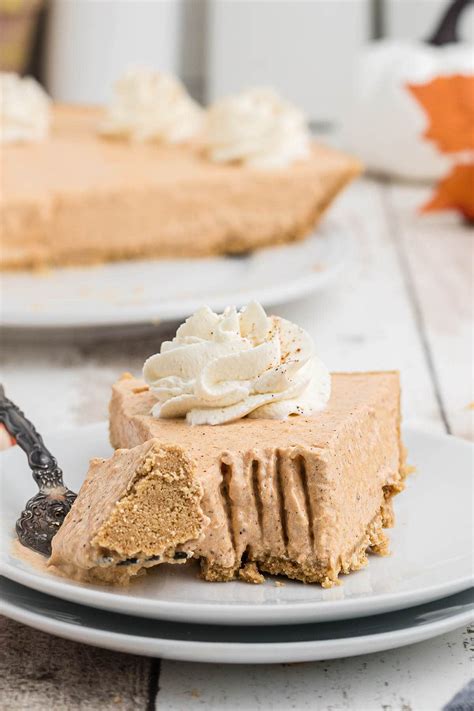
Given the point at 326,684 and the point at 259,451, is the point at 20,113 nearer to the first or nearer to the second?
the point at 259,451

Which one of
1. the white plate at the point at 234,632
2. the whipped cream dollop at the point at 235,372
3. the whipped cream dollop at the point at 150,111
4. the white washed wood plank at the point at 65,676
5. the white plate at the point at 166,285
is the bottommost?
the white plate at the point at 166,285

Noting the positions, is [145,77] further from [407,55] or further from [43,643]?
[43,643]

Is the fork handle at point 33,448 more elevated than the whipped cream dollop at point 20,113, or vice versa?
the fork handle at point 33,448

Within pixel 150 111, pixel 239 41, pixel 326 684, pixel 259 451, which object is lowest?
pixel 239 41

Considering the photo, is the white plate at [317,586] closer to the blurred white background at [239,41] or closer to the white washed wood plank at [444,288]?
the white washed wood plank at [444,288]

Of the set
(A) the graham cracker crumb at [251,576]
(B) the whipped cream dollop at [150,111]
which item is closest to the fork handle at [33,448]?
(A) the graham cracker crumb at [251,576]

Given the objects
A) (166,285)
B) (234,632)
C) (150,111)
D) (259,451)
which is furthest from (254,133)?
(234,632)
